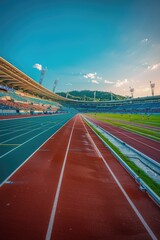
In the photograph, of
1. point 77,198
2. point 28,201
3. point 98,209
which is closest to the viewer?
point 98,209

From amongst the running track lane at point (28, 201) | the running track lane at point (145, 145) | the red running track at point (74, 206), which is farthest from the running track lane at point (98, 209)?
the running track lane at point (145, 145)

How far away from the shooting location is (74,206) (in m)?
4.14

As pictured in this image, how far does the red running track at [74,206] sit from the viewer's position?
3.25 meters

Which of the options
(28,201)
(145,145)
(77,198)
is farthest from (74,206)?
(145,145)

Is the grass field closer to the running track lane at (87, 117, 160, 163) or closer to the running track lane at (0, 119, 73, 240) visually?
the running track lane at (87, 117, 160, 163)

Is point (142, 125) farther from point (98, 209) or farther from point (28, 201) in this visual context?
point (28, 201)

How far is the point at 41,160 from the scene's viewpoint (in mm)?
7730

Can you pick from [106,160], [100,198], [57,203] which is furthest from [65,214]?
[106,160]

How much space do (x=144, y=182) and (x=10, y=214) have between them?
5.11 m

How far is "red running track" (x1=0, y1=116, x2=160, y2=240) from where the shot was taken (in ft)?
10.7

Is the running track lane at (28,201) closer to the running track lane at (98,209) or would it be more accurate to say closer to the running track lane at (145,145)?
the running track lane at (98,209)

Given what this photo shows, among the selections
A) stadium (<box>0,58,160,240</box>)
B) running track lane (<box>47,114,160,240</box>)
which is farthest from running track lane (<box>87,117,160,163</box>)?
running track lane (<box>47,114,160,240</box>)

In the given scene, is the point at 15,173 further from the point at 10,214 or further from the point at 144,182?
the point at 144,182

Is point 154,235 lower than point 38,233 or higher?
lower
